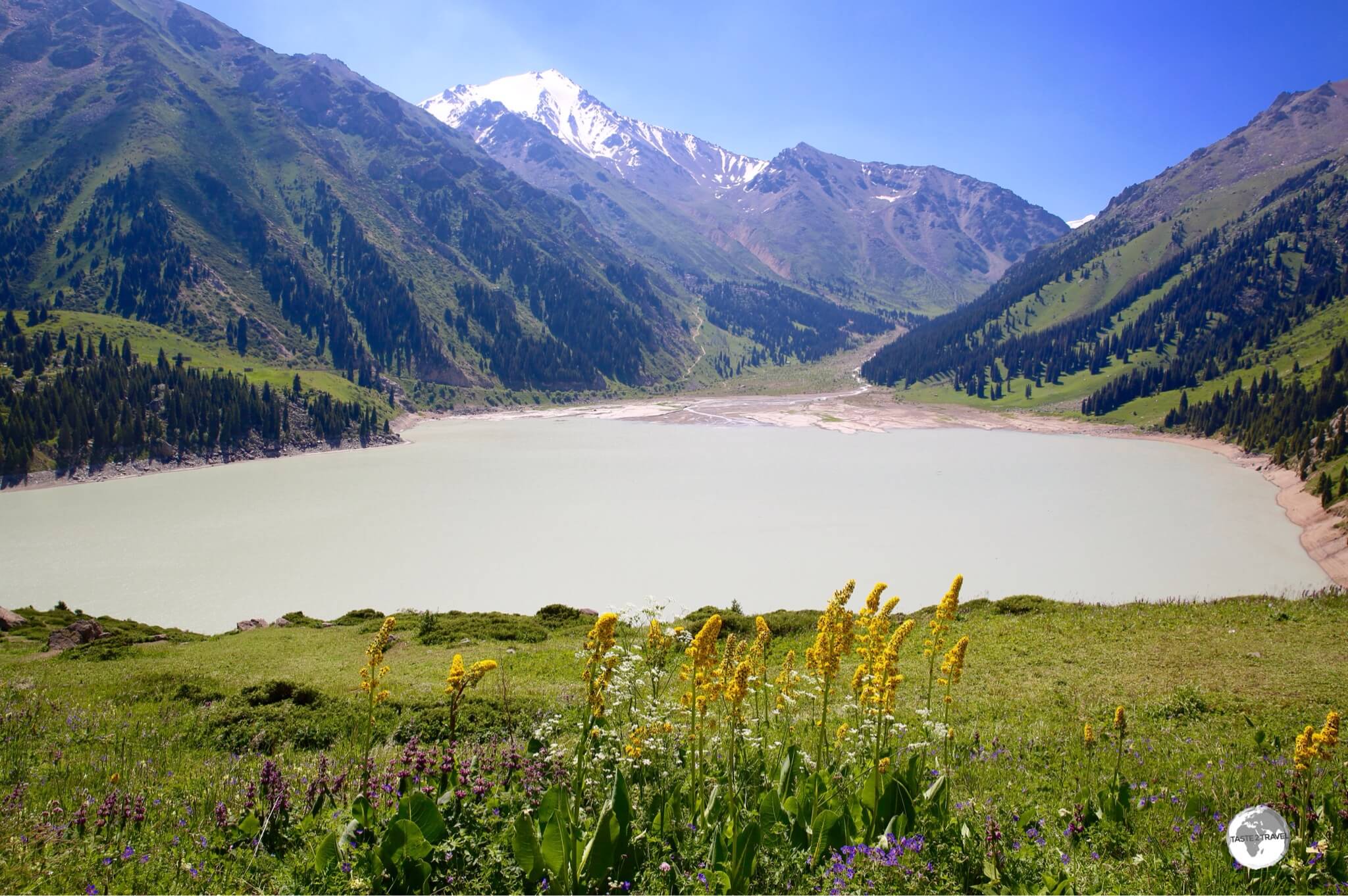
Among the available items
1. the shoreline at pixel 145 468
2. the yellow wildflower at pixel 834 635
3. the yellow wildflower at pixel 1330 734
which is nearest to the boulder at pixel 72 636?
the yellow wildflower at pixel 834 635

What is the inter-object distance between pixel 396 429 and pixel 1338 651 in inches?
5051

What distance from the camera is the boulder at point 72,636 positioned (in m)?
19.9

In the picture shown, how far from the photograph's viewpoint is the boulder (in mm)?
19906

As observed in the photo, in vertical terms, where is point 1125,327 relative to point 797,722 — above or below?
above

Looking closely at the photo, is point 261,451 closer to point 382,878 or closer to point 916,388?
point 382,878

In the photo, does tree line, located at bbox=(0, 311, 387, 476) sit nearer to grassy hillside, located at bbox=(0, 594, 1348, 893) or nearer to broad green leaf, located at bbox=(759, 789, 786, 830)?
grassy hillside, located at bbox=(0, 594, 1348, 893)

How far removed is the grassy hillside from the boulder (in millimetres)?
6912

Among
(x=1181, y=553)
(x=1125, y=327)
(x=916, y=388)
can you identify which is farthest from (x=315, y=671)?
(x=1125, y=327)

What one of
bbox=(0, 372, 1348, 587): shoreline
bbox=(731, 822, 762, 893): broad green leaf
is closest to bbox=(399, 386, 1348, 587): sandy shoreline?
bbox=(0, 372, 1348, 587): shoreline

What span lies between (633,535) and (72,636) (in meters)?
27.1

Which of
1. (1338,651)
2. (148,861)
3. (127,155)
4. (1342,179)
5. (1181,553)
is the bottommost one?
(1181,553)

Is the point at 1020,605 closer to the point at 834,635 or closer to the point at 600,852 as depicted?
the point at 834,635

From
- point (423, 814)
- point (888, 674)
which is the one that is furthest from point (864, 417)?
A: point (423, 814)

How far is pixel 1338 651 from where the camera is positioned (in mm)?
14320
